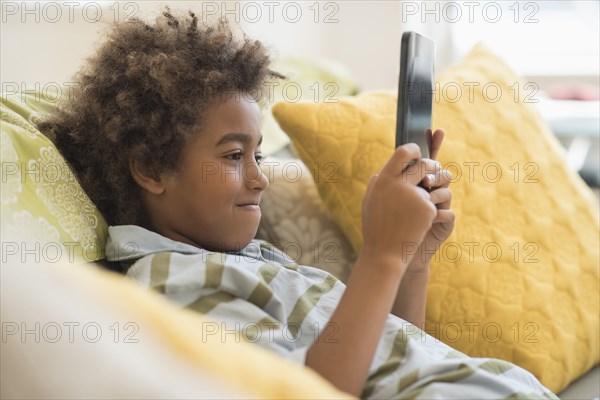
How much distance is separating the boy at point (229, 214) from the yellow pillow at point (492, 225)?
156mm

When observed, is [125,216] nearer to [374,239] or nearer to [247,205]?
[247,205]

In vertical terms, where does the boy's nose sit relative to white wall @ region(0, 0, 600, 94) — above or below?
below

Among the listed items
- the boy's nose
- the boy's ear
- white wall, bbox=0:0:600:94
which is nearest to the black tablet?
the boy's nose

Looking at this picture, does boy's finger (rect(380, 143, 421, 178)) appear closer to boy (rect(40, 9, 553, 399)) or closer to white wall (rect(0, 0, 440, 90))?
boy (rect(40, 9, 553, 399))

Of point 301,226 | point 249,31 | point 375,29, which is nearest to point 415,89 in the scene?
point 301,226

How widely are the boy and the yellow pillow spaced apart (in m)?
0.16

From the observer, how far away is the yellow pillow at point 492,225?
3.91 feet

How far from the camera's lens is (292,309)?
860 millimetres

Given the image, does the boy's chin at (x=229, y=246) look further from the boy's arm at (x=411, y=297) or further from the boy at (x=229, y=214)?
the boy's arm at (x=411, y=297)

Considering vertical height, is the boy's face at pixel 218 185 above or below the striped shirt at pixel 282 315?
above

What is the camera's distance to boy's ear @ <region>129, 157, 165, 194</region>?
3.15 ft

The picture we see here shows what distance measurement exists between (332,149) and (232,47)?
270 mm

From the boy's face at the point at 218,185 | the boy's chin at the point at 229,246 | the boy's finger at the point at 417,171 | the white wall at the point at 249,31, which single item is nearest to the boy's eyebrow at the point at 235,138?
the boy's face at the point at 218,185

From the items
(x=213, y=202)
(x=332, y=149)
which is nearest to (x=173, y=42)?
(x=213, y=202)
